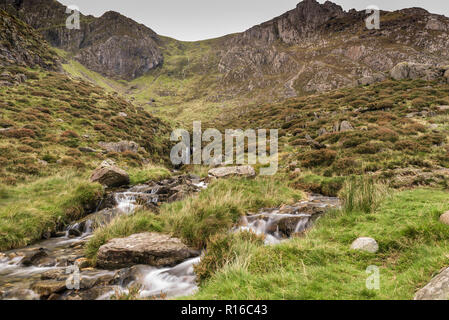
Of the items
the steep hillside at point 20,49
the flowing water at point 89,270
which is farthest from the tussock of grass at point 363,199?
the steep hillside at point 20,49

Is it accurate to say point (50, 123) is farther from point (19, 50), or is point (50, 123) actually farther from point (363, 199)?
point (363, 199)

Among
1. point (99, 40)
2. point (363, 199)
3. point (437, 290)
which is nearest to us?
point (437, 290)

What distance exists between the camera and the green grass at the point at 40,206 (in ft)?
27.9

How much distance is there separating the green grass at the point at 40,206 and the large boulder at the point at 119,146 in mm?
11674

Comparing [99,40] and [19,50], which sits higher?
[99,40]

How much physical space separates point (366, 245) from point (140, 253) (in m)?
6.09

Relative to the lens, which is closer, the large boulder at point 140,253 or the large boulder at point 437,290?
the large boulder at point 437,290

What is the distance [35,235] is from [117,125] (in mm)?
26748

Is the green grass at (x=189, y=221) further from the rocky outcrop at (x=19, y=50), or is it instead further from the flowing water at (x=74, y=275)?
the rocky outcrop at (x=19, y=50)

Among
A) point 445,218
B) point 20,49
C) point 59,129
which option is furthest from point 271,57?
point 445,218

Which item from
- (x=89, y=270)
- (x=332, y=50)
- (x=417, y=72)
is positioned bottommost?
(x=89, y=270)

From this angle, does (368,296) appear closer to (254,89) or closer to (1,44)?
(1,44)

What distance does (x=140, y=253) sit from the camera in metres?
6.40

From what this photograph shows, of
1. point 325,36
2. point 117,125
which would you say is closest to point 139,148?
point 117,125
